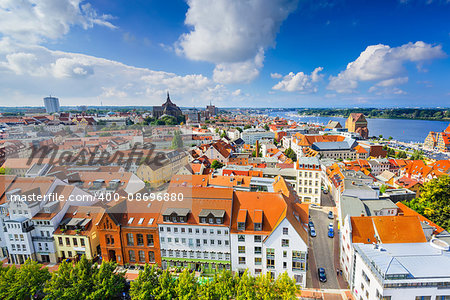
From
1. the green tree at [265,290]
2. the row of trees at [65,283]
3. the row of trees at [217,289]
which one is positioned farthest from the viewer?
the row of trees at [65,283]

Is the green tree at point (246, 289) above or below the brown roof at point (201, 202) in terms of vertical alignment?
below

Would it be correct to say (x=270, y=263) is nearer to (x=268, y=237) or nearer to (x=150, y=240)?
(x=268, y=237)

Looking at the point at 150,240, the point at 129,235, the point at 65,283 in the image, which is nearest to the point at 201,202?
the point at 150,240

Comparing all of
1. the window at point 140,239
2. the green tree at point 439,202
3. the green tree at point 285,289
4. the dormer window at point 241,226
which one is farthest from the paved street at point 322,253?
the window at point 140,239

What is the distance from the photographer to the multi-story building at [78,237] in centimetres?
→ 3045

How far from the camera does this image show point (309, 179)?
4959 cm

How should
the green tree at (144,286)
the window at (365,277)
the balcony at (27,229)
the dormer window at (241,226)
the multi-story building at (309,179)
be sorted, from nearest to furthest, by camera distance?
the green tree at (144,286)
the window at (365,277)
the dormer window at (241,226)
the balcony at (27,229)
the multi-story building at (309,179)

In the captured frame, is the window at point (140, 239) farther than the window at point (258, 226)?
Yes

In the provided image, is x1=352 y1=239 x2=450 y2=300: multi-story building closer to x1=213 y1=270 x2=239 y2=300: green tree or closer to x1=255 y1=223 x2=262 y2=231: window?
x1=255 y1=223 x2=262 y2=231: window

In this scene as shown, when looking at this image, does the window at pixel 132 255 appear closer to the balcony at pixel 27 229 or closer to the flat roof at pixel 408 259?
the balcony at pixel 27 229

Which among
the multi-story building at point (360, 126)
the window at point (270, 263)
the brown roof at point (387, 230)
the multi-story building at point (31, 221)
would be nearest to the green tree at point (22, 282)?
the multi-story building at point (31, 221)

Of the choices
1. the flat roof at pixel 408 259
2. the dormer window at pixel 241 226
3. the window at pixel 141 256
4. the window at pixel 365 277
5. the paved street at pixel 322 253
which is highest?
the dormer window at pixel 241 226

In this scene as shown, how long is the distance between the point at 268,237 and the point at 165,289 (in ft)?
41.4

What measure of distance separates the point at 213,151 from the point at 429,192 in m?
56.6
